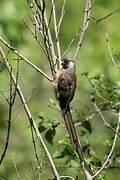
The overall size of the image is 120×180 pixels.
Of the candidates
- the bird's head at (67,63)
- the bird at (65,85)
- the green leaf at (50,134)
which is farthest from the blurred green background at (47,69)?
the bird's head at (67,63)

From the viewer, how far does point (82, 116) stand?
A: 6.01 metres

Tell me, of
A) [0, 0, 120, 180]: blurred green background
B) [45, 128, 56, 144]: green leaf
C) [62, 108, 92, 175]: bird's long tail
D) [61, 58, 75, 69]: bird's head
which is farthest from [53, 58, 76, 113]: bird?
[0, 0, 120, 180]: blurred green background

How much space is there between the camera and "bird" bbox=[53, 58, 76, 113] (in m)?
4.65

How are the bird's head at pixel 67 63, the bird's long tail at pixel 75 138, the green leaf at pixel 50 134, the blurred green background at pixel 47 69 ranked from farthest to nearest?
1. the blurred green background at pixel 47 69
2. the green leaf at pixel 50 134
3. the bird's head at pixel 67 63
4. the bird's long tail at pixel 75 138

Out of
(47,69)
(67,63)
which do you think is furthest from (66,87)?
(47,69)

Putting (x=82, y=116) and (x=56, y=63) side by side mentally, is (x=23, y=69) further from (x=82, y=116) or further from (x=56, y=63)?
(x=56, y=63)

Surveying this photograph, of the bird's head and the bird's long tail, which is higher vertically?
the bird's head

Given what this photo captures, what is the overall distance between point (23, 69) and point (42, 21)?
353 cm

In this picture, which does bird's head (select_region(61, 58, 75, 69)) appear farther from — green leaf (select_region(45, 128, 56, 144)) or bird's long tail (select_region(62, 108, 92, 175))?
green leaf (select_region(45, 128, 56, 144))

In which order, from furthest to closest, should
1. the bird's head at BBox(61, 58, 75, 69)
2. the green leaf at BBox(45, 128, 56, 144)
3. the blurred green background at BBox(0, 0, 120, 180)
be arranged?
the blurred green background at BBox(0, 0, 120, 180), the green leaf at BBox(45, 128, 56, 144), the bird's head at BBox(61, 58, 75, 69)

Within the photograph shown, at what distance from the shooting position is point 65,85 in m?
4.72

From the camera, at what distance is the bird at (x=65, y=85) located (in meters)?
4.65

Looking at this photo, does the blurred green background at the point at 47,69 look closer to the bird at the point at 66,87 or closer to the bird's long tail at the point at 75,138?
the bird at the point at 66,87

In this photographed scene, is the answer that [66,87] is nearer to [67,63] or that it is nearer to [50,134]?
[67,63]
